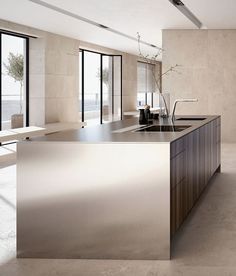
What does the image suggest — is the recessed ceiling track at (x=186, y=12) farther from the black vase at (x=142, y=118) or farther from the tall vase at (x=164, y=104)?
the black vase at (x=142, y=118)

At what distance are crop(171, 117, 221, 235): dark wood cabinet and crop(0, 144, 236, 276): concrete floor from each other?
6.5 inches

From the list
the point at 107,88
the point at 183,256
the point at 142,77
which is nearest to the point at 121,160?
the point at 183,256

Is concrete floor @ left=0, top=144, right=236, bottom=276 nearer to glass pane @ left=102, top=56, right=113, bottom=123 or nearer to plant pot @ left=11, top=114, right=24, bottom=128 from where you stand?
plant pot @ left=11, top=114, right=24, bottom=128

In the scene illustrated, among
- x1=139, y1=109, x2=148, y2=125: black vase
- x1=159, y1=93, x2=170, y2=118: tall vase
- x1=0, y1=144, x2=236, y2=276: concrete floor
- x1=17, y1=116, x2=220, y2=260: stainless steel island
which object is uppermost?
x1=159, y1=93, x2=170, y2=118: tall vase

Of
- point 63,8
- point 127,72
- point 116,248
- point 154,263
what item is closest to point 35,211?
point 116,248

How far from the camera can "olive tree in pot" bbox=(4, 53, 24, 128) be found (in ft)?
34.4

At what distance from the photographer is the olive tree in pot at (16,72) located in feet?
34.4

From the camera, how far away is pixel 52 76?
38.8ft

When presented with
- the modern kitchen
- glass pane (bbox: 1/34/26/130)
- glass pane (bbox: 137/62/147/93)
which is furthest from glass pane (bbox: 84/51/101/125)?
glass pane (bbox: 137/62/147/93)

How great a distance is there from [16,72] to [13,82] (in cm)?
24

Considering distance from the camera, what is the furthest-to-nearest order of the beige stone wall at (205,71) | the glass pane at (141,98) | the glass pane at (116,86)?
the glass pane at (141,98) → the glass pane at (116,86) → the beige stone wall at (205,71)

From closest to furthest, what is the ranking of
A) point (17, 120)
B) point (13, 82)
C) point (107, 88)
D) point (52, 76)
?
1. point (13, 82)
2. point (17, 120)
3. point (52, 76)
4. point (107, 88)

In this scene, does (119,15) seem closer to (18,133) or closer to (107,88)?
(18,133)

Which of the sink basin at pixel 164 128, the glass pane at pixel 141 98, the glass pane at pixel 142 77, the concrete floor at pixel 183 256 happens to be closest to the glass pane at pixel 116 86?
the glass pane at pixel 142 77
